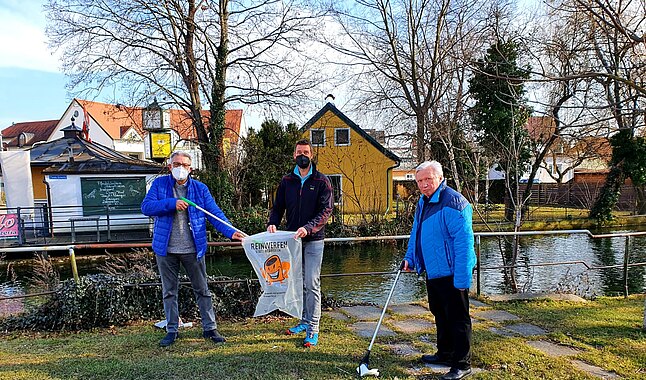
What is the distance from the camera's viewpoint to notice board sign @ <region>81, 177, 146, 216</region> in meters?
17.0

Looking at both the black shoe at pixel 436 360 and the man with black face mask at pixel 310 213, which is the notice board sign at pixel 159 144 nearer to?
the man with black face mask at pixel 310 213

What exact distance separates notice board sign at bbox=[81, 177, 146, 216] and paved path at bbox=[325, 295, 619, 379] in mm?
13875

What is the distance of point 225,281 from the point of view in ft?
18.6

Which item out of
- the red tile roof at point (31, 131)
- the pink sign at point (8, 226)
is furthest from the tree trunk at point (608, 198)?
the red tile roof at point (31, 131)

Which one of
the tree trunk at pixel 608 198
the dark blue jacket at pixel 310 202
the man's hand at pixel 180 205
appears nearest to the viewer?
the man's hand at pixel 180 205

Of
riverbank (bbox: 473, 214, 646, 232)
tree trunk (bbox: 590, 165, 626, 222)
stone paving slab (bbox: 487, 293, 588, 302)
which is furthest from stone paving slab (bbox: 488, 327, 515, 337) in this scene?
tree trunk (bbox: 590, 165, 626, 222)

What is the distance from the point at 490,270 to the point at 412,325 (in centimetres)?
808

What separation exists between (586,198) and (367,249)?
1722 cm

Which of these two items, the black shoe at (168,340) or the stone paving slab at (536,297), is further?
the stone paving slab at (536,297)

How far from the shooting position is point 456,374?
11.4ft

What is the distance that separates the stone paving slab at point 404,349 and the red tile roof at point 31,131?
54860 millimetres

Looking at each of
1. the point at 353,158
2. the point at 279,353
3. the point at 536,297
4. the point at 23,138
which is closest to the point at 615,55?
the point at 536,297

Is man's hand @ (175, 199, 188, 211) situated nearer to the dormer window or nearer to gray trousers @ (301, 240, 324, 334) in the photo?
gray trousers @ (301, 240, 324, 334)

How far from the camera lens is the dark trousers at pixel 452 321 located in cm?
355
